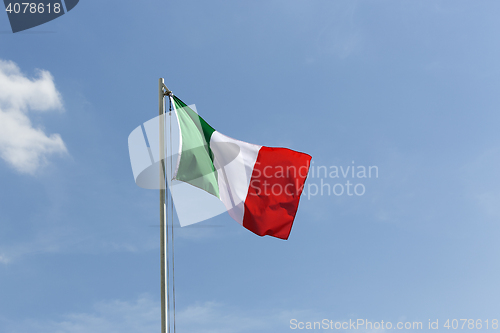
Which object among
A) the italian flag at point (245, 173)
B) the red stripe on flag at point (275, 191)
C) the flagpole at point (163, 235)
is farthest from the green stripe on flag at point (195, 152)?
the red stripe on flag at point (275, 191)

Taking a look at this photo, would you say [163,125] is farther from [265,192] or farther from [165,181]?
[265,192]

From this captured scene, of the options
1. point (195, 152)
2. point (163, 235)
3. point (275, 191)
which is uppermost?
point (195, 152)

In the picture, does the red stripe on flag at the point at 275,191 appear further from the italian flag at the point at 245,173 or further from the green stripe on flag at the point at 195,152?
the green stripe on flag at the point at 195,152

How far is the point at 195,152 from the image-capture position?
1598 centimetres

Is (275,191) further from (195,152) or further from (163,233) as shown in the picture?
(163,233)

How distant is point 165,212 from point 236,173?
373cm

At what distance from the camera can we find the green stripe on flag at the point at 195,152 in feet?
51.2

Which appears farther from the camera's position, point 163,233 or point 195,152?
point 195,152

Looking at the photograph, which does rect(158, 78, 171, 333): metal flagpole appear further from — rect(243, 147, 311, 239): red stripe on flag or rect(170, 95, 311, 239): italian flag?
rect(243, 147, 311, 239): red stripe on flag

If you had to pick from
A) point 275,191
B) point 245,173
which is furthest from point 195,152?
point 275,191

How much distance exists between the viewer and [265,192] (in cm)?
1734

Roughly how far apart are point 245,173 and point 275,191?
3.97 feet

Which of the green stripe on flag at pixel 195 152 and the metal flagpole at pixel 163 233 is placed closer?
the metal flagpole at pixel 163 233

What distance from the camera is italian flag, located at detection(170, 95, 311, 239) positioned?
1599 cm
